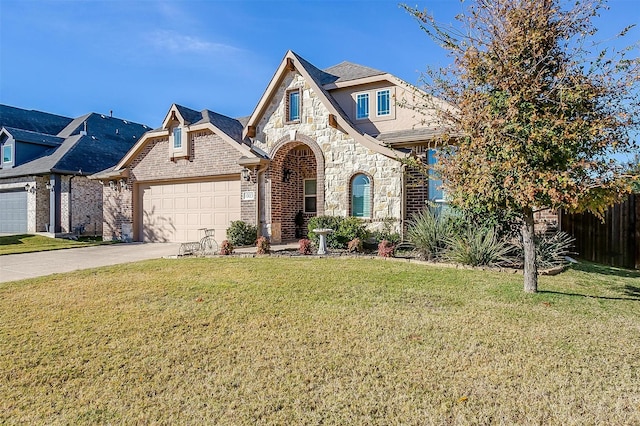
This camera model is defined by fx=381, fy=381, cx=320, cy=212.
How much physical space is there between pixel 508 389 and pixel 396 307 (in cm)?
236

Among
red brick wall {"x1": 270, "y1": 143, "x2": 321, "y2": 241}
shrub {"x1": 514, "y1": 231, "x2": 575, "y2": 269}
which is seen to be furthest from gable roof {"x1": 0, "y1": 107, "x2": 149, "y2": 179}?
shrub {"x1": 514, "y1": 231, "x2": 575, "y2": 269}

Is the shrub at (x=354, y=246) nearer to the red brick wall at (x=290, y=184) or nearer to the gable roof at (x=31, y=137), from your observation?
the red brick wall at (x=290, y=184)

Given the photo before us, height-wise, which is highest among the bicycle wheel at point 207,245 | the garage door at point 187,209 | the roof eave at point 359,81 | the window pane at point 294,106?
the roof eave at point 359,81

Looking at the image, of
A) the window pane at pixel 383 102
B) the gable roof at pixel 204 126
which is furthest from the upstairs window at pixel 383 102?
the gable roof at pixel 204 126

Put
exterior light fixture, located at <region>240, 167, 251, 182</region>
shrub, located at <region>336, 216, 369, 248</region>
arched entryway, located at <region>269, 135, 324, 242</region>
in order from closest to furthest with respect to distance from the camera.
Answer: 1. shrub, located at <region>336, 216, 369, 248</region>
2. arched entryway, located at <region>269, 135, 324, 242</region>
3. exterior light fixture, located at <region>240, 167, 251, 182</region>

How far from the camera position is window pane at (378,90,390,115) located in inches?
552

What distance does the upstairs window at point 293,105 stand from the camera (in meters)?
14.2

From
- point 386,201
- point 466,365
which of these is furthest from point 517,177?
point 386,201

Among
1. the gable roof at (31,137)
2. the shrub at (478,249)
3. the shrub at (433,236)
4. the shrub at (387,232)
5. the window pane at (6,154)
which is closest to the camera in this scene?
the shrub at (478,249)

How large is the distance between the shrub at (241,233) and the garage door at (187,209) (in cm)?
101

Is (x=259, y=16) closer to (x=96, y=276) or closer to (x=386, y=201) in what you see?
(x=386, y=201)

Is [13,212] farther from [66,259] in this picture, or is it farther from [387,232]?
[387,232]

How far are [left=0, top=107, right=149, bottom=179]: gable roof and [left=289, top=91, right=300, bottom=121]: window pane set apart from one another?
514 inches

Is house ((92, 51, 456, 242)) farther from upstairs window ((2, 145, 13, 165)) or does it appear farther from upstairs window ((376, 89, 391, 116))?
upstairs window ((2, 145, 13, 165))
